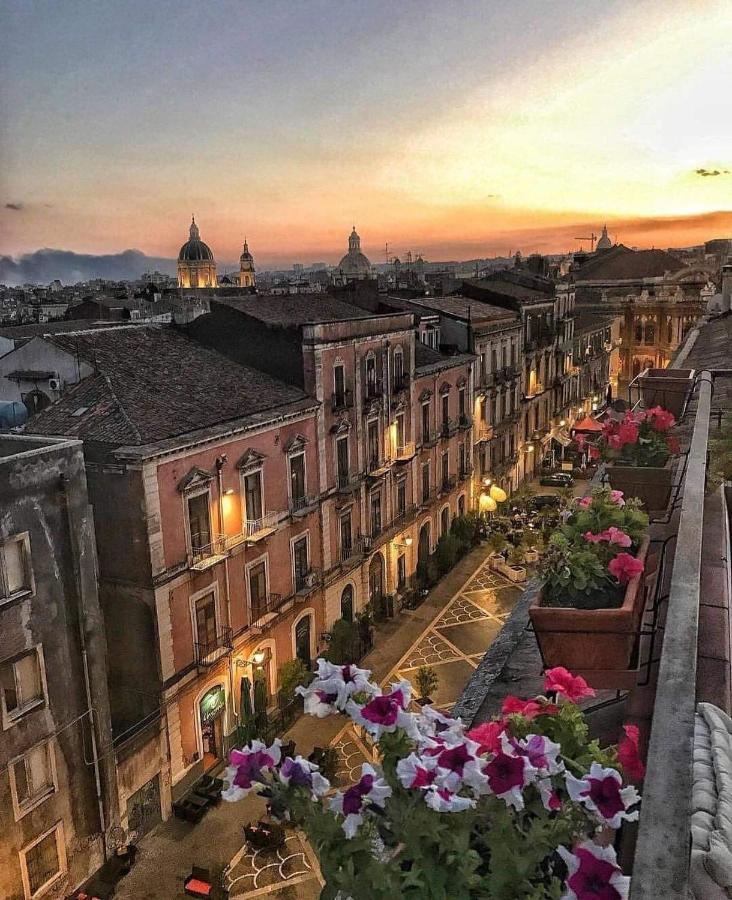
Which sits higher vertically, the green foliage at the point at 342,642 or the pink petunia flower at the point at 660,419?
the pink petunia flower at the point at 660,419

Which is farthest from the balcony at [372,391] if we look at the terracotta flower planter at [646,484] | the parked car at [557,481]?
the parked car at [557,481]

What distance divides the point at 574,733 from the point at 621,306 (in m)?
79.7

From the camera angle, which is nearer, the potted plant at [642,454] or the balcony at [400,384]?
the potted plant at [642,454]

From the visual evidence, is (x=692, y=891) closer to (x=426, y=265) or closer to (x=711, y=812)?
(x=711, y=812)

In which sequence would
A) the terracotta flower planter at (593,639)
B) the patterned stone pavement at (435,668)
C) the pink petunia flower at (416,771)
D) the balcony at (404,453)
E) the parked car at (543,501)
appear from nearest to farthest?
1. the pink petunia flower at (416,771)
2. the terracotta flower planter at (593,639)
3. the patterned stone pavement at (435,668)
4. the balcony at (404,453)
5. the parked car at (543,501)

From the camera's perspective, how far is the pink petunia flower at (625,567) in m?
5.89

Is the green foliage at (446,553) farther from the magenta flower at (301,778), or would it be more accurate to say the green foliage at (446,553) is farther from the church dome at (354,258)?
the church dome at (354,258)

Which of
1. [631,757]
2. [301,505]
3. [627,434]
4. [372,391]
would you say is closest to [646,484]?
[627,434]

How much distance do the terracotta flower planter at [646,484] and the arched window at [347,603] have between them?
2248 centimetres

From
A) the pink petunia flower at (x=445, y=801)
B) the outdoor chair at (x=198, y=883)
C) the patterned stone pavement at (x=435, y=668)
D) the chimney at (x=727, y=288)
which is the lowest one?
the patterned stone pavement at (x=435, y=668)

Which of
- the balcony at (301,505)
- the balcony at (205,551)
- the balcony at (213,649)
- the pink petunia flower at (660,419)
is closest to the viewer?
the pink petunia flower at (660,419)

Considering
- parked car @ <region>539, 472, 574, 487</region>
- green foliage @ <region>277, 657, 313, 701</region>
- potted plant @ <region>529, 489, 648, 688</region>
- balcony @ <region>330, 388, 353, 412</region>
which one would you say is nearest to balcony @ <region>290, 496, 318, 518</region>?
balcony @ <region>330, 388, 353, 412</region>

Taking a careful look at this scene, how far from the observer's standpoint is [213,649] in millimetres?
22250

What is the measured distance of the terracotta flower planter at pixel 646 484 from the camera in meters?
8.94
